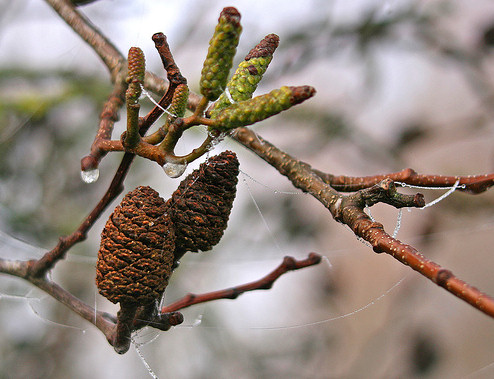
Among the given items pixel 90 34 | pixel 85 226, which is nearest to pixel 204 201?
pixel 85 226

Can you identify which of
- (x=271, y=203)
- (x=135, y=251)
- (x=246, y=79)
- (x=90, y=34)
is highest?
(x=271, y=203)

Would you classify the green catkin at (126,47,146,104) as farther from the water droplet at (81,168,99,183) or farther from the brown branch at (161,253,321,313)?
the brown branch at (161,253,321,313)

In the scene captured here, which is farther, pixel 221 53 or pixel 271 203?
pixel 271 203

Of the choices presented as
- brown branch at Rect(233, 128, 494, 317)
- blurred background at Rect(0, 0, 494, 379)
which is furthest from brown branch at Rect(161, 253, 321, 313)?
blurred background at Rect(0, 0, 494, 379)

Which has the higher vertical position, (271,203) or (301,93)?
(271,203)

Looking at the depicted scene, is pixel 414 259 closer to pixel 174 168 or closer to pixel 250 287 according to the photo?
pixel 174 168

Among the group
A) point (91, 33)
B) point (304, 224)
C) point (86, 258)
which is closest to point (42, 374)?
point (86, 258)

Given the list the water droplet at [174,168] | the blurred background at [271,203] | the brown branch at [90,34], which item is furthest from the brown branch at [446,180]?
the blurred background at [271,203]
